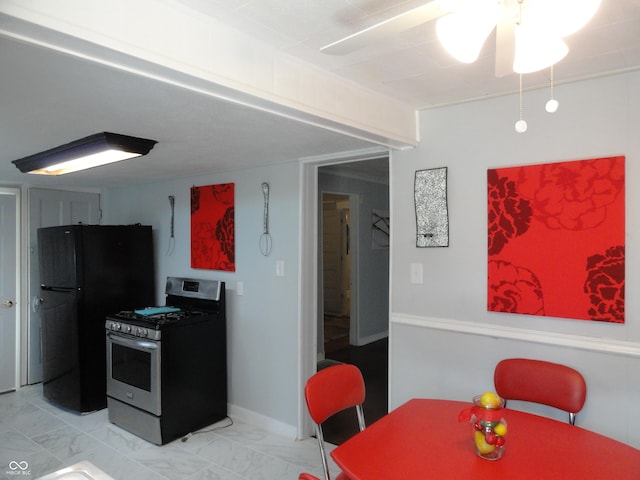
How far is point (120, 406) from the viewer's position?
3375 mm

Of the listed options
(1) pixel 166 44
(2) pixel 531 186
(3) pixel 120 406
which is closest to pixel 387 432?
(2) pixel 531 186

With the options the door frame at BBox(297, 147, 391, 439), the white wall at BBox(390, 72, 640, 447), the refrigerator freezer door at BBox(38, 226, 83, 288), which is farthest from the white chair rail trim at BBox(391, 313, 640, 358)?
the refrigerator freezer door at BBox(38, 226, 83, 288)

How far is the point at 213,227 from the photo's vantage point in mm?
3738

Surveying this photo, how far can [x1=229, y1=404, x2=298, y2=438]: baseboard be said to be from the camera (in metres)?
3.26

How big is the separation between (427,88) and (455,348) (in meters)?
1.41

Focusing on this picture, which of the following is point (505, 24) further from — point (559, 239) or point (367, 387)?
point (367, 387)

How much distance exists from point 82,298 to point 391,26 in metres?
3.48

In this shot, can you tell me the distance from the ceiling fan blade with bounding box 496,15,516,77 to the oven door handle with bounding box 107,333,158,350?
2.76m

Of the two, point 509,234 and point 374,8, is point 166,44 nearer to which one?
point 374,8

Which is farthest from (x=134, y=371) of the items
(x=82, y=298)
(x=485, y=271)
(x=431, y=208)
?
(x=485, y=271)

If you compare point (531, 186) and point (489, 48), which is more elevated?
point (489, 48)

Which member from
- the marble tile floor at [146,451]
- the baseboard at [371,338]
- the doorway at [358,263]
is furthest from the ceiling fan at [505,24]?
the baseboard at [371,338]

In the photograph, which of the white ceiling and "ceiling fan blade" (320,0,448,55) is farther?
the white ceiling

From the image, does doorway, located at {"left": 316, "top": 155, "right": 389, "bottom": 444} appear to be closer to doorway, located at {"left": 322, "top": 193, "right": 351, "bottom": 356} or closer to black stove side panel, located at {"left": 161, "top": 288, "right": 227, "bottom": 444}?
doorway, located at {"left": 322, "top": 193, "right": 351, "bottom": 356}
